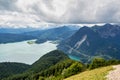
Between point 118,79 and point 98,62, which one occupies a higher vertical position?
point 118,79

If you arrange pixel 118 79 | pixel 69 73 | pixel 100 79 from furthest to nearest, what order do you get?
pixel 69 73 → pixel 100 79 → pixel 118 79

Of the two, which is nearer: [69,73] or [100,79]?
[100,79]

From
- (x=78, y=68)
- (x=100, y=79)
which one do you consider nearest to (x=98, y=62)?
(x=78, y=68)

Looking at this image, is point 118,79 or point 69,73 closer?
point 118,79

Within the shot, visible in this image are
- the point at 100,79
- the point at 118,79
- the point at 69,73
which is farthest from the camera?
the point at 69,73

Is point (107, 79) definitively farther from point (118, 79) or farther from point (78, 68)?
point (78, 68)

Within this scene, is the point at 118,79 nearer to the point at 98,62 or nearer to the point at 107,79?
the point at 107,79

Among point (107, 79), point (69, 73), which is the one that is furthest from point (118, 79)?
point (69, 73)

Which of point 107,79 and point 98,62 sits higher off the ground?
point 107,79

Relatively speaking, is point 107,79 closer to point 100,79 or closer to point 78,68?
point 100,79
